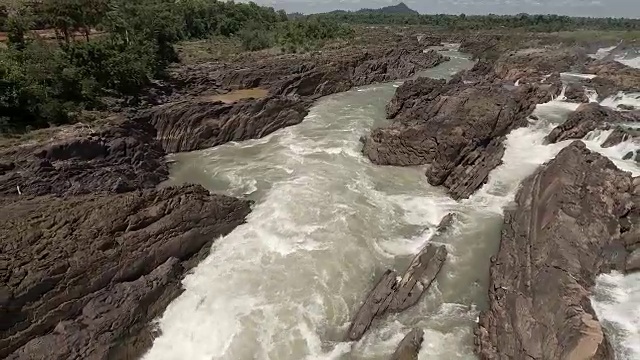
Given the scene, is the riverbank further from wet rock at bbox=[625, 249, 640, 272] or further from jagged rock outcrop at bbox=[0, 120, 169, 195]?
wet rock at bbox=[625, 249, 640, 272]

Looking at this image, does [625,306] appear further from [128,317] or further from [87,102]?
[87,102]

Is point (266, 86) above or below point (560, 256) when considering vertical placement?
above

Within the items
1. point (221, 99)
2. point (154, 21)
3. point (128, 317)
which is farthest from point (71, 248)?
point (154, 21)

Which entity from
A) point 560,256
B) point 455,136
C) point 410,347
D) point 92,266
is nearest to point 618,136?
point 455,136

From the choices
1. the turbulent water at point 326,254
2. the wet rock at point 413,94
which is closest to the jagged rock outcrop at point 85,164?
the turbulent water at point 326,254

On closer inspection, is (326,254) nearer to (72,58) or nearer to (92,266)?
(92,266)
